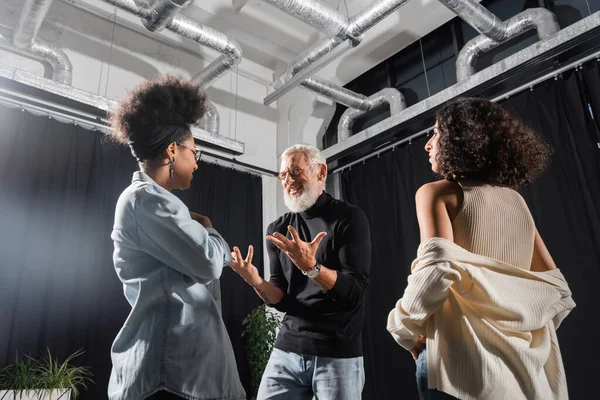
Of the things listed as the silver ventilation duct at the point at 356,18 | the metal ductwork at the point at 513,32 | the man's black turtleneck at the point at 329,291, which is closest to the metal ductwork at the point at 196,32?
the silver ventilation duct at the point at 356,18

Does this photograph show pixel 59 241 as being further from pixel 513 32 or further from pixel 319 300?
pixel 513 32

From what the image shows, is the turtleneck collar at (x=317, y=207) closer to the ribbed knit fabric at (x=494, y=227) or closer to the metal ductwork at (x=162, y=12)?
the ribbed knit fabric at (x=494, y=227)

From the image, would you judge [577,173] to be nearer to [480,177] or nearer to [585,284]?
[585,284]

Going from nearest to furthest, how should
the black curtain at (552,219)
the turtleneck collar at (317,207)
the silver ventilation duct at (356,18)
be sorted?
the turtleneck collar at (317,207), the black curtain at (552,219), the silver ventilation duct at (356,18)

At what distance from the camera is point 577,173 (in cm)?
287

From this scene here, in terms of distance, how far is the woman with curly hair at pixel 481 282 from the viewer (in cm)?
92

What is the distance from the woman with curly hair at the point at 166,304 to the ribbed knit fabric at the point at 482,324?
0.45 m

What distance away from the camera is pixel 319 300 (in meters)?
1.53

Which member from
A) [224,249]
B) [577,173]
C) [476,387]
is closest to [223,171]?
[577,173]

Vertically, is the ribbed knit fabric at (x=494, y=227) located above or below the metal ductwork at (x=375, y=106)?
below

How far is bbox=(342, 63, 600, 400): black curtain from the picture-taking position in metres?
2.69

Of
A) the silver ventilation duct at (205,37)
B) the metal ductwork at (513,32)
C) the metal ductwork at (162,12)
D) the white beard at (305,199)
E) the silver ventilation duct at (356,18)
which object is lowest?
the white beard at (305,199)

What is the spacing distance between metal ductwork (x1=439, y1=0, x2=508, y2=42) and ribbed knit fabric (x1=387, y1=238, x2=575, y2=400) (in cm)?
262

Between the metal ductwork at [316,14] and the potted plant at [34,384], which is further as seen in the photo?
the metal ductwork at [316,14]
